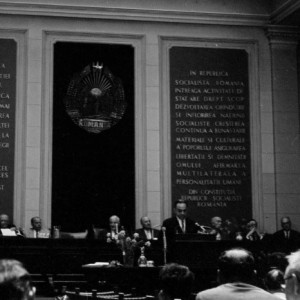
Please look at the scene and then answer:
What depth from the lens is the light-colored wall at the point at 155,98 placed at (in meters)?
11.1

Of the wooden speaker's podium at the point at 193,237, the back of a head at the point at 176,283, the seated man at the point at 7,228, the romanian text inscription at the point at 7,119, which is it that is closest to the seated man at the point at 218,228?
the wooden speaker's podium at the point at 193,237

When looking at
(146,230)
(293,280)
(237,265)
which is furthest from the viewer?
(146,230)

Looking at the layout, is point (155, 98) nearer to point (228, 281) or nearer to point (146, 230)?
point (146, 230)

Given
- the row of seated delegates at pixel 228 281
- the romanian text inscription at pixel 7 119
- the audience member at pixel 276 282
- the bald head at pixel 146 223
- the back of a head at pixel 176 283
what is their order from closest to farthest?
the row of seated delegates at pixel 228 281 → the back of a head at pixel 176 283 → the audience member at pixel 276 282 → the bald head at pixel 146 223 → the romanian text inscription at pixel 7 119

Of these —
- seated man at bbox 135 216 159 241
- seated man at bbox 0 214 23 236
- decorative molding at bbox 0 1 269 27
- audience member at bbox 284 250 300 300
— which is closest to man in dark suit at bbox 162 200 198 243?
seated man at bbox 135 216 159 241

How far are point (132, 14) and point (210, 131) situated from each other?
255cm

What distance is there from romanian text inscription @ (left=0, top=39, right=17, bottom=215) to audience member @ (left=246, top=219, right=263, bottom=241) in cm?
402

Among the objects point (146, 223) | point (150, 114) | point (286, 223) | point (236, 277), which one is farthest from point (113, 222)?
point (236, 277)

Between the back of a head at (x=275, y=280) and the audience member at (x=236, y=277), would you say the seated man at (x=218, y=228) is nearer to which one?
the back of a head at (x=275, y=280)

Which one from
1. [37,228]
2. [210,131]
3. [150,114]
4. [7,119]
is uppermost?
[150,114]

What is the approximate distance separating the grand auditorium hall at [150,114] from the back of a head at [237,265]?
7956mm

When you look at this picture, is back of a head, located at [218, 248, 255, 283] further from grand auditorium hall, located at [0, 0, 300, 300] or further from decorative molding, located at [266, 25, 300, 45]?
decorative molding, located at [266, 25, 300, 45]

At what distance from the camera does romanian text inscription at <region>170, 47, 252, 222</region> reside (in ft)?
37.9

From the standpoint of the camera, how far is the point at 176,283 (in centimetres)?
266
